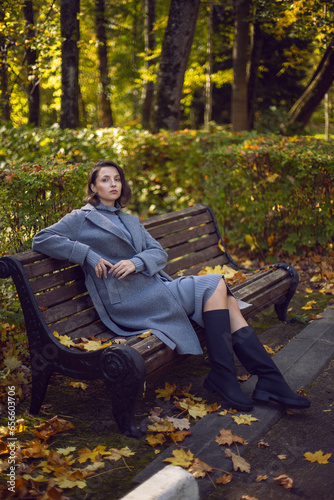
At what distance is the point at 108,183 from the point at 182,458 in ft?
6.40

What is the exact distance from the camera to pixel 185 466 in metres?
2.77

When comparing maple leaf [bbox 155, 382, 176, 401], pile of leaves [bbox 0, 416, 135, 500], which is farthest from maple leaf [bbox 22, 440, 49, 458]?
maple leaf [bbox 155, 382, 176, 401]

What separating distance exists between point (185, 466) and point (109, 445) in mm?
510

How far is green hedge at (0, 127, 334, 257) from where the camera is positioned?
4402 mm

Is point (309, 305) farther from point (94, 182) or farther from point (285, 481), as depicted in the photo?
point (285, 481)

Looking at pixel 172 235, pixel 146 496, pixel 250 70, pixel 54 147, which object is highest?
pixel 250 70

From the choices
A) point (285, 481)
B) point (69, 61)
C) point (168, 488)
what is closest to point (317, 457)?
point (285, 481)

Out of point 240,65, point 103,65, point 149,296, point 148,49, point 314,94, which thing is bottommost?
point 149,296

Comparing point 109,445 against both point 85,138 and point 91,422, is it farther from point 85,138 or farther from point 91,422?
point 85,138

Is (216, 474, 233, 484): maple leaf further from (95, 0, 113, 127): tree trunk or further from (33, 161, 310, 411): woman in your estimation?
(95, 0, 113, 127): tree trunk

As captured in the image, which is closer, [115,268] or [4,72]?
[115,268]

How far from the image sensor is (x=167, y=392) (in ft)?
12.1

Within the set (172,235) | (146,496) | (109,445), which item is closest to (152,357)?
(109,445)

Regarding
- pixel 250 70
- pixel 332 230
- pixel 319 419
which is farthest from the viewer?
pixel 250 70
